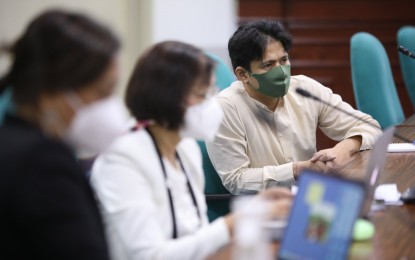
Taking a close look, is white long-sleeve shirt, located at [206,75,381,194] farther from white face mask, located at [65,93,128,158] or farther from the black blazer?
the black blazer

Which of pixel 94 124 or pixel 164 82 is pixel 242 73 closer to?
pixel 164 82

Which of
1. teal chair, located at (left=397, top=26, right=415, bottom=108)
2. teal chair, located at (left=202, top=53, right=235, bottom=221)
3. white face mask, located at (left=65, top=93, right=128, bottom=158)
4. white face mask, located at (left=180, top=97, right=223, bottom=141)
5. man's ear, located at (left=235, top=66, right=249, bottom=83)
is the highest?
white face mask, located at (left=65, top=93, right=128, bottom=158)

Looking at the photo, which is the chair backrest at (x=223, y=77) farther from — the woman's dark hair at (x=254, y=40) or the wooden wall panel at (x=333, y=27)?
the wooden wall panel at (x=333, y=27)

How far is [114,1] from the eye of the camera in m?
4.08

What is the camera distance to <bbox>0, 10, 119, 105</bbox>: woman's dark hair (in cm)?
128

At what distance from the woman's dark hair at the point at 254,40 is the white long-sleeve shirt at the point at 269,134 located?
0.11 meters

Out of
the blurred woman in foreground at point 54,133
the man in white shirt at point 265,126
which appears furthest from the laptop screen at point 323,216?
the man in white shirt at point 265,126

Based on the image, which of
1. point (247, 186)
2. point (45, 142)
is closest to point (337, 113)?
point (247, 186)

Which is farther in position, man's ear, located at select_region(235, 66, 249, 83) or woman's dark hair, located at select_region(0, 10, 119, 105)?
man's ear, located at select_region(235, 66, 249, 83)

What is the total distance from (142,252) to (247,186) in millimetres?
961

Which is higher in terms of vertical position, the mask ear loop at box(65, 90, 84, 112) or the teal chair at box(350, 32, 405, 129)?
the mask ear loop at box(65, 90, 84, 112)

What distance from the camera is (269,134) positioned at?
262 centimetres

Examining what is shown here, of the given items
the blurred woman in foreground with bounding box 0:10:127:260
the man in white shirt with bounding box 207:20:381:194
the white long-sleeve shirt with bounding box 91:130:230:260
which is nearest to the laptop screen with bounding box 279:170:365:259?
the white long-sleeve shirt with bounding box 91:130:230:260

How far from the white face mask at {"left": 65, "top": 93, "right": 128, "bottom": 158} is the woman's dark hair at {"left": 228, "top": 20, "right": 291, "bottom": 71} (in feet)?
3.86
